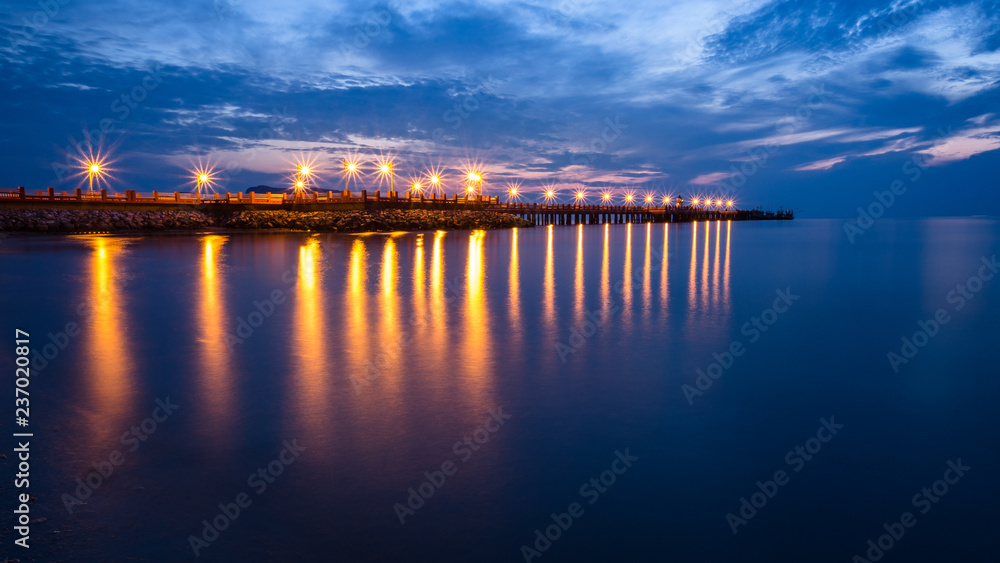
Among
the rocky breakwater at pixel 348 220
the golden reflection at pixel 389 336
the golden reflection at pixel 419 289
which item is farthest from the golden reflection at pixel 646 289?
the rocky breakwater at pixel 348 220

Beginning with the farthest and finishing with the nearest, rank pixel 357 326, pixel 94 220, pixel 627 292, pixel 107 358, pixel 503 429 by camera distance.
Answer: pixel 94 220, pixel 627 292, pixel 357 326, pixel 107 358, pixel 503 429

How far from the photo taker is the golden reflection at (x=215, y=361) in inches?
255

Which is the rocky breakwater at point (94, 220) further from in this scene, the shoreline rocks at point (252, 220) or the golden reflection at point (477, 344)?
the golden reflection at point (477, 344)

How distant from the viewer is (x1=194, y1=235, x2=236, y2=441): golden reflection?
6484mm

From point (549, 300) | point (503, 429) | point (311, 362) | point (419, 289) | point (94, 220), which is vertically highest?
point (94, 220)

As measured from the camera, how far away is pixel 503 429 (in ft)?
20.5

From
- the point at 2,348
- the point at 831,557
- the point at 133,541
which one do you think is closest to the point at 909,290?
the point at 831,557

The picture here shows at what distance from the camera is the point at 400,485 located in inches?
197

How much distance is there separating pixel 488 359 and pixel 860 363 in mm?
5800

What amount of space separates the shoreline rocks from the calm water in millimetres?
37946

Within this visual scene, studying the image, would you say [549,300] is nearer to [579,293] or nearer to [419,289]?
[579,293]

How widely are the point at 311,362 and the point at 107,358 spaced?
311 centimetres

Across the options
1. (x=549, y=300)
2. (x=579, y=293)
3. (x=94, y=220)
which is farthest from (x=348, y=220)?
(x=549, y=300)

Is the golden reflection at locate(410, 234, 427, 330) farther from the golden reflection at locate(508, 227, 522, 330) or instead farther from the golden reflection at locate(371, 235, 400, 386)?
the golden reflection at locate(508, 227, 522, 330)
